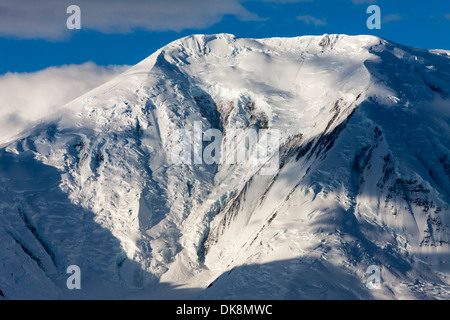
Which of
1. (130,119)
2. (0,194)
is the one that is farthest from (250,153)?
(0,194)

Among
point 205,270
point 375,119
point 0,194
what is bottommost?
point 205,270

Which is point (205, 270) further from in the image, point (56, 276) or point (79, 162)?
point (79, 162)

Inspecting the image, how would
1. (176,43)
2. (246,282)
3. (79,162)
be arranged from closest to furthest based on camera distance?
(246,282) → (79,162) → (176,43)

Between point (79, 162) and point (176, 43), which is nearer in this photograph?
point (79, 162)

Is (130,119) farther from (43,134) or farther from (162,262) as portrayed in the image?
(162,262)

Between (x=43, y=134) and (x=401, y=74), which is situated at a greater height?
(x=401, y=74)
